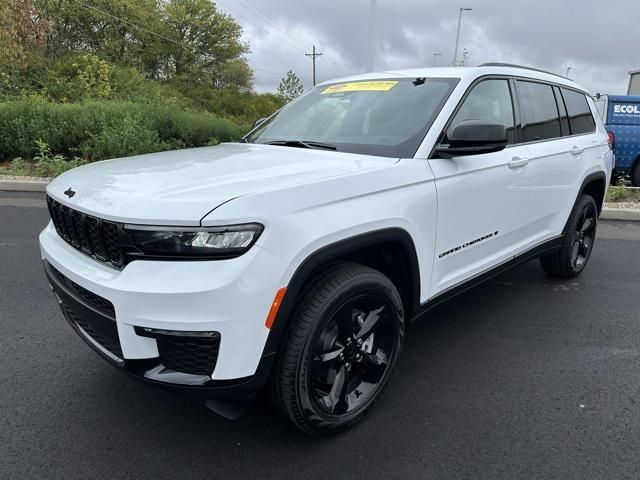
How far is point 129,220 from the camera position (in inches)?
76.2

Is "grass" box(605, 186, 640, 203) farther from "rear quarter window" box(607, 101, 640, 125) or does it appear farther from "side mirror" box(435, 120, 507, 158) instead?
"side mirror" box(435, 120, 507, 158)

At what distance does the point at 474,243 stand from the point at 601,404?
111 cm

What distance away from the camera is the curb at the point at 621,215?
7.80m

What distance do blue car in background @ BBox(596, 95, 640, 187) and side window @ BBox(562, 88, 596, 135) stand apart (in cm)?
677

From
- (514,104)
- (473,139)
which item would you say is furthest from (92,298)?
(514,104)

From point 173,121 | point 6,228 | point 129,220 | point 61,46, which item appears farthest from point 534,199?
point 61,46

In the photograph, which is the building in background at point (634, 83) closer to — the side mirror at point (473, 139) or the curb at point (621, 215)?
the curb at point (621, 215)

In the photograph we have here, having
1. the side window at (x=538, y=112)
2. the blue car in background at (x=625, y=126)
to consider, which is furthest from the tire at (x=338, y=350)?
the blue car in background at (x=625, y=126)

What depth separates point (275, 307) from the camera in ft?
6.43

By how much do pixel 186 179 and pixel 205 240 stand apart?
17.3 inches

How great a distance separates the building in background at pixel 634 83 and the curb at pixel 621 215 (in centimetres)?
899

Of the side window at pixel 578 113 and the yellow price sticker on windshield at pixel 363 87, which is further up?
the yellow price sticker on windshield at pixel 363 87

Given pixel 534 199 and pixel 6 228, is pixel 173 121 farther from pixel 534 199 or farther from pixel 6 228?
pixel 534 199

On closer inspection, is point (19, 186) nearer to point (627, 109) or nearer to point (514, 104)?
point (514, 104)
